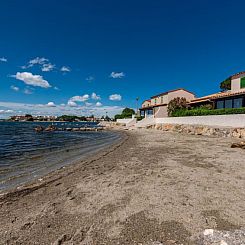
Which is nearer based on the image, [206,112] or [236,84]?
[206,112]

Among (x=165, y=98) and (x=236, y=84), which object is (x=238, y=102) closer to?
(x=236, y=84)

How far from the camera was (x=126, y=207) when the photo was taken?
14.7 feet

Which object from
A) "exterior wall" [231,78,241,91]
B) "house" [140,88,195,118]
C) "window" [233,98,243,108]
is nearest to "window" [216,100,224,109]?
"window" [233,98,243,108]

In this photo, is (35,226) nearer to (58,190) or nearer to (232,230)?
(58,190)

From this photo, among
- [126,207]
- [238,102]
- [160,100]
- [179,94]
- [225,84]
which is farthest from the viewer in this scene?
[225,84]

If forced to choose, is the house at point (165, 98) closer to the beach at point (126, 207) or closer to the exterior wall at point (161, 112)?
the exterior wall at point (161, 112)

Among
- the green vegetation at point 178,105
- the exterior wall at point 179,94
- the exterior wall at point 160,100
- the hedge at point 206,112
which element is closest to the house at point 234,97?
the hedge at point 206,112

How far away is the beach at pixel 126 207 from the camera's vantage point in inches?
135

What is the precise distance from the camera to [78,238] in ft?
11.0

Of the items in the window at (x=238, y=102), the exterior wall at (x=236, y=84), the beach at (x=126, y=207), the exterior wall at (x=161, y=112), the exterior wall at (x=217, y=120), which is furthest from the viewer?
the exterior wall at (x=161, y=112)

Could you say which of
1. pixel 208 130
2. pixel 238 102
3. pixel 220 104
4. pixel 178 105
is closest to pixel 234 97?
pixel 238 102

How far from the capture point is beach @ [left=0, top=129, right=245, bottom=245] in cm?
343

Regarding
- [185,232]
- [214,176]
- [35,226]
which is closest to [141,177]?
[214,176]

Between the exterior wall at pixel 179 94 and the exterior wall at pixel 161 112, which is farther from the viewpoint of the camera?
the exterior wall at pixel 179 94
